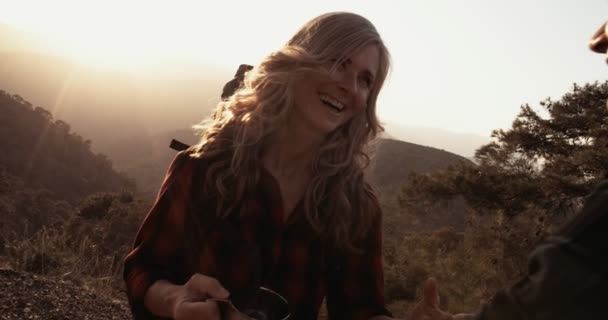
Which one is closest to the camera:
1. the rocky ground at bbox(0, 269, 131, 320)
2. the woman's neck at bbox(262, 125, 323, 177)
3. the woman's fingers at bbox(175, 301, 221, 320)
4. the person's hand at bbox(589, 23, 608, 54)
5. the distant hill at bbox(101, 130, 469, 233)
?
the person's hand at bbox(589, 23, 608, 54)

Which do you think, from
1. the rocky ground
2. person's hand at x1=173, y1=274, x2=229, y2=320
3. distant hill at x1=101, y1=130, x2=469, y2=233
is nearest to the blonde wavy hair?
person's hand at x1=173, y1=274, x2=229, y2=320

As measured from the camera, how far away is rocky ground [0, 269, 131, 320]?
405 cm

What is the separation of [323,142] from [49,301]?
11.2 ft

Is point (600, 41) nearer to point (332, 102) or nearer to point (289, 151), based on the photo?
point (332, 102)

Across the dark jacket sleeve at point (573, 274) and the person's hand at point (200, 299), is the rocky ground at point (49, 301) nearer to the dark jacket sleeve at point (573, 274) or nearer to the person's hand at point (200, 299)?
the person's hand at point (200, 299)

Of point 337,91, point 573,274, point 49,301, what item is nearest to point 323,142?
point 337,91

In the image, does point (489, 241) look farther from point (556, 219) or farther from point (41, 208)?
point (41, 208)

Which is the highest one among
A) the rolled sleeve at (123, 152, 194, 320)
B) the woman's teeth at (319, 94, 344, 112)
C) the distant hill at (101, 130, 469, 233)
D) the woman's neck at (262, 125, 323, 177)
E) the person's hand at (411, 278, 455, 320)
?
the woman's teeth at (319, 94, 344, 112)

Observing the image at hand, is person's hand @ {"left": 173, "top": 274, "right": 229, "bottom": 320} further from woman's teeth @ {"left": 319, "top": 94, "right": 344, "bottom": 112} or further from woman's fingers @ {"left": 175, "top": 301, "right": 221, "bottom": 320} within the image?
woman's teeth @ {"left": 319, "top": 94, "right": 344, "bottom": 112}

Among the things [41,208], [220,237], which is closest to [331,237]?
[220,237]

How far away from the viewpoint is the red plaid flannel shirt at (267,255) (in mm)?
1764

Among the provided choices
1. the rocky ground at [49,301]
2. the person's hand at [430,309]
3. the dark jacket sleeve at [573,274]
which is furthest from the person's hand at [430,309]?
the rocky ground at [49,301]

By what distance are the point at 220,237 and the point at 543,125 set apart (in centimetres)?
826

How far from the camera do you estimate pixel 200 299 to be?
4.37ft
